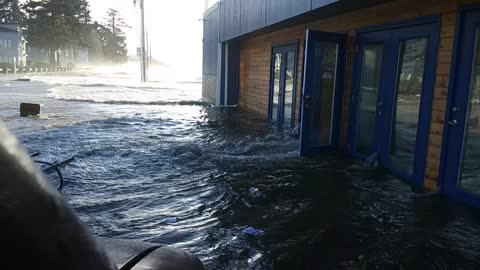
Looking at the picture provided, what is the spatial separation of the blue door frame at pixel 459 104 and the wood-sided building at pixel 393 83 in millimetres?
12

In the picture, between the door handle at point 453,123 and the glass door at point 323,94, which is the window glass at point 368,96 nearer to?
the glass door at point 323,94

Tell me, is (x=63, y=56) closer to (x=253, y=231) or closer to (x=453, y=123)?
(x=253, y=231)

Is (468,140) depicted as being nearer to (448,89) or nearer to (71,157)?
(448,89)

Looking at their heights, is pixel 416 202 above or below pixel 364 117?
Result: below

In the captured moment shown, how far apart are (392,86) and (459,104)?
139 centimetres

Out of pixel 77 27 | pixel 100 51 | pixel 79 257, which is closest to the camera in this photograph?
pixel 79 257

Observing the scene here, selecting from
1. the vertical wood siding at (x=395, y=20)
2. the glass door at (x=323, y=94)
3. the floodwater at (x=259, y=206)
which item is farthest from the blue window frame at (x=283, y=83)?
the glass door at (x=323, y=94)

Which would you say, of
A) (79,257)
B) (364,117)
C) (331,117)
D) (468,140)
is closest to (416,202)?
(468,140)

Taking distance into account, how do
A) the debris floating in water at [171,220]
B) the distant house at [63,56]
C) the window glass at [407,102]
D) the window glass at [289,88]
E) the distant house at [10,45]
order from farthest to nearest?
the distant house at [63,56]
the distant house at [10,45]
the window glass at [289,88]
the window glass at [407,102]
the debris floating in water at [171,220]

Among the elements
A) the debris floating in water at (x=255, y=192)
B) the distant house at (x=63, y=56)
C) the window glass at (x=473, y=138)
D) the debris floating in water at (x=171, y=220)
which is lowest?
the debris floating in water at (x=171, y=220)

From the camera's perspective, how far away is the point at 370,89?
22.3 ft

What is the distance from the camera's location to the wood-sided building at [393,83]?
15.3 ft

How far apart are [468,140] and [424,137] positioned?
0.67 meters

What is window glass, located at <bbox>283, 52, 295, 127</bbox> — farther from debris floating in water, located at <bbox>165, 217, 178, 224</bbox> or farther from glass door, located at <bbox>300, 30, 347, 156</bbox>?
debris floating in water, located at <bbox>165, 217, 178, 224</bbox>
